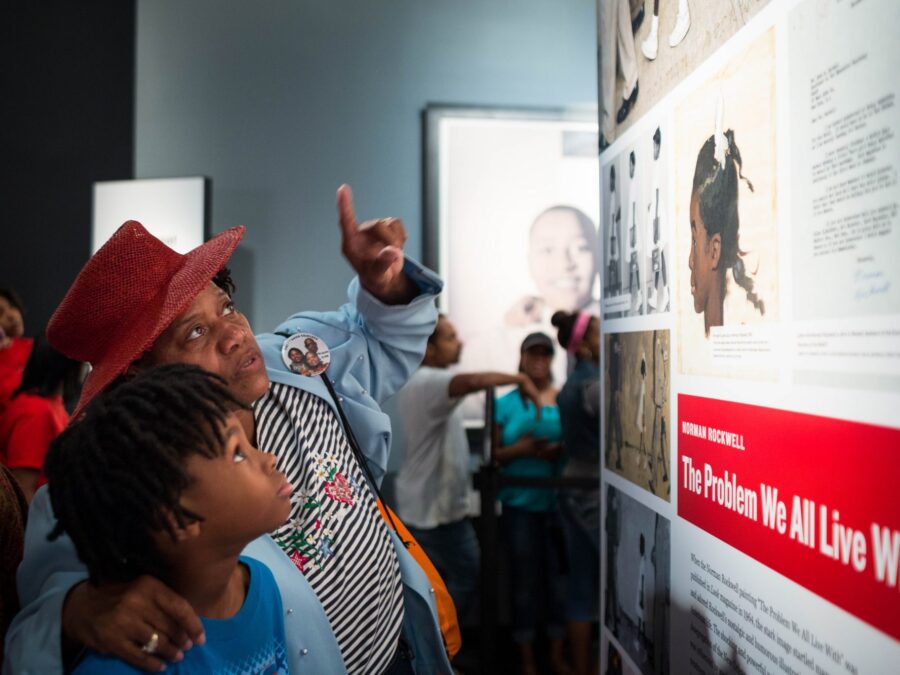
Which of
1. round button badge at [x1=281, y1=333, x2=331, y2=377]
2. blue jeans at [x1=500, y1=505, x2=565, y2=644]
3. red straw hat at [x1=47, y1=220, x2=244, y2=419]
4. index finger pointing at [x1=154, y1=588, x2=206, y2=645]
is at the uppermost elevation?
red straw hat at [x1=47, y1=220, x2=244, y2=419]

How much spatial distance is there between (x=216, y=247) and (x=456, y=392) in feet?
6.32

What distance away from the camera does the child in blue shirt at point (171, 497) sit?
2.56ft

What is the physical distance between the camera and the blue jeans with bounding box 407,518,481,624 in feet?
10.2

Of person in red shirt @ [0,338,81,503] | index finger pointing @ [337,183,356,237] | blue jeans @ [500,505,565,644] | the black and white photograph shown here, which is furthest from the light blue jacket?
blue jeans @ [500,505,565,644]

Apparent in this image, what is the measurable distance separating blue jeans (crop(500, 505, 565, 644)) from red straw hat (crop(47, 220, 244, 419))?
225 centimetres

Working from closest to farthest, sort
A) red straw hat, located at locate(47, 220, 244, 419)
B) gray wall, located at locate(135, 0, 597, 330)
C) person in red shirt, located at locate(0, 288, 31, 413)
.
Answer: red straw hat, located at locate(47, 220, 244, 419)
person in red shirt, located at locate(0, 288, 31, 413)
gray wall, located at locate(135, 0, 597, 330)

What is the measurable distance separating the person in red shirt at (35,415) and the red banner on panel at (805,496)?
2042 millimetres

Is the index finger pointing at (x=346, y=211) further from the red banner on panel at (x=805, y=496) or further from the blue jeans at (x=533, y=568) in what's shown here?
the blue jeans at (x=533, y=568)

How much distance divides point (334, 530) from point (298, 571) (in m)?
0.11

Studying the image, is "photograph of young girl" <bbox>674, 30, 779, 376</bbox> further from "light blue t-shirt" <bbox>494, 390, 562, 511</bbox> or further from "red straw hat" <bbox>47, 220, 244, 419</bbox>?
"light blue t-shirt" <bbox>494, 390, 562, 511</bbox>

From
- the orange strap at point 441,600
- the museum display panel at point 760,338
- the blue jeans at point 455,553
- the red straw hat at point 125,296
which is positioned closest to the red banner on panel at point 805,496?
the museum display panel at point 760,338

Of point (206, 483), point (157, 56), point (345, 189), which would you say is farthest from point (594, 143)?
point (206, 483)

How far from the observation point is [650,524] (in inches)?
49.9

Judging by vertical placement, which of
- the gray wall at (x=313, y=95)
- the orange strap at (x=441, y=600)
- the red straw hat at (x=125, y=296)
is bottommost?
the orange strap at (x=441, y=600)
